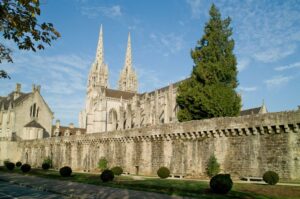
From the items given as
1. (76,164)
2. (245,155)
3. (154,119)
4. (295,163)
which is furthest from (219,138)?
(154,119)

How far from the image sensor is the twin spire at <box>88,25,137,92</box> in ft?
341

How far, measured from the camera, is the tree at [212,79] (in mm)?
33312

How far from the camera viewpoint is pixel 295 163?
19.7m

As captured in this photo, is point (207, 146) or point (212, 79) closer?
point (207, 146)

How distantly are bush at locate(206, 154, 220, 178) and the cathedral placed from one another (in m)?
28.5

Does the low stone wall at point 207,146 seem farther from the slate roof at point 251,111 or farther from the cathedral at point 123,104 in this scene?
the slate roof at point 251,111

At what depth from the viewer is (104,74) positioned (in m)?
106

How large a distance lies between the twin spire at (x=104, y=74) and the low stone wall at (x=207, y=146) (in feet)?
214

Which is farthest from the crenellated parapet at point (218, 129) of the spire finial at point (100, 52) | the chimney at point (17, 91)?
the spire finial at point (100, 52)

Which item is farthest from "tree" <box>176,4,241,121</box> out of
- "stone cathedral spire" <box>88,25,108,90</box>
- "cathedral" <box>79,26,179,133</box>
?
"stone cathedral spire" <box>88,25,108,90</box>

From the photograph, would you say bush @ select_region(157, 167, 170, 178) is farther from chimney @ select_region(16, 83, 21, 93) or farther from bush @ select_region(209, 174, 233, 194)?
chimney @ select_region(16, 83, 21, 93)

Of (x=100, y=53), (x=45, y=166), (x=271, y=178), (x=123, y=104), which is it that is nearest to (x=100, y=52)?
(x=100, y=53)

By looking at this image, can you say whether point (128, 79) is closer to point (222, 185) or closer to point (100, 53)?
point (100, 53)

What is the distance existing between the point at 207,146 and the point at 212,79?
12.1 meters
